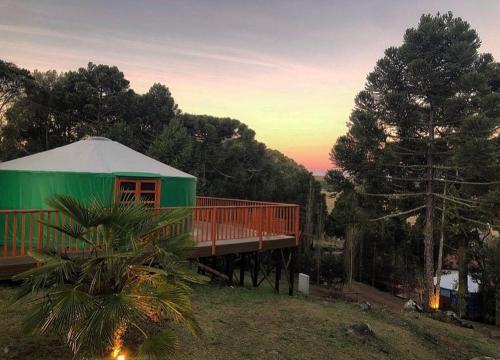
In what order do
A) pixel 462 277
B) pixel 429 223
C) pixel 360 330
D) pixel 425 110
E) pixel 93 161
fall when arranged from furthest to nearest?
pixel 462 277 → pixel 425 110 → pixel 429 223 → pixel 93 161 → pixel 360 330

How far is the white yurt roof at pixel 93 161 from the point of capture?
8.69 m

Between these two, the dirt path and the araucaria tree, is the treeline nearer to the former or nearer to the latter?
the dirt path

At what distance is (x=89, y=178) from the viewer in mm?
8445

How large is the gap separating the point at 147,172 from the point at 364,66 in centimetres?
1302

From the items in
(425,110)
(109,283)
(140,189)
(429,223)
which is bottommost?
(429,223)

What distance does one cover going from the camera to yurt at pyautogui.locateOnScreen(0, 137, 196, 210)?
8.41m

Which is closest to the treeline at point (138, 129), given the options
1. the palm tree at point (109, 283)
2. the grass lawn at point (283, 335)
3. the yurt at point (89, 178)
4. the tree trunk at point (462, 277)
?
the tree trunk at point (462, 277)

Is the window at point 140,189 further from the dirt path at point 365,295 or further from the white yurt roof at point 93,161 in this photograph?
the dirt path at point 365,295

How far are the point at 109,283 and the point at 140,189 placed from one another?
5.76 m

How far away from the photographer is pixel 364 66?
18000 millimetres

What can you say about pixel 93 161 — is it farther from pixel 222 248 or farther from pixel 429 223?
pixel 429 223

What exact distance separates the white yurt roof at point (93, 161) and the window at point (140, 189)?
0.80 feet

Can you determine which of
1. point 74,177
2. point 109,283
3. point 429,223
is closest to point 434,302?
point 429,223

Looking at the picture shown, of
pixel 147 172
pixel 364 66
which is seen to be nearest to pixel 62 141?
pixel 147 172
